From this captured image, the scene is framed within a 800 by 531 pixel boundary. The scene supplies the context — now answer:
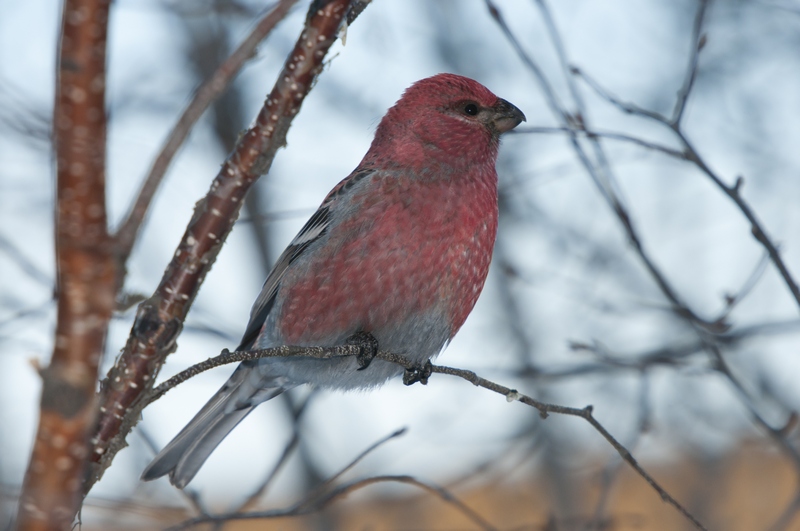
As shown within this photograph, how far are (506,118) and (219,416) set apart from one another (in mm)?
1776

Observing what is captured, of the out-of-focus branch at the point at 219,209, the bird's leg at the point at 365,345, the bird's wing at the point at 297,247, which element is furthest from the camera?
the bird's wing at the point at 297,247

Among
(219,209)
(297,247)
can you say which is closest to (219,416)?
(297,247)

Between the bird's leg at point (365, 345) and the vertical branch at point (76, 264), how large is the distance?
5.51 feet

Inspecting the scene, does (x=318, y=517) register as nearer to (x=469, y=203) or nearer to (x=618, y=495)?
(x=469, y=203)

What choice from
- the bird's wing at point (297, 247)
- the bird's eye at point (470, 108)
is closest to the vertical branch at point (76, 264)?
the bird's wing at point (297, 247)

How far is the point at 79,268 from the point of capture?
124 cm

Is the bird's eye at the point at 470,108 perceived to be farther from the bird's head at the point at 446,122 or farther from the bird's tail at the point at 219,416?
the bird's tail at the point at 219,416

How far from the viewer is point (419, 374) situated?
3.13 meters

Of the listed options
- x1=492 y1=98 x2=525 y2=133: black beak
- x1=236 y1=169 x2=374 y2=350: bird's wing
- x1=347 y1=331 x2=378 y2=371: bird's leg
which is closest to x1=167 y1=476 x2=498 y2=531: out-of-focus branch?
x1=347 y1=331 x2=378 y2=371: bird's leg

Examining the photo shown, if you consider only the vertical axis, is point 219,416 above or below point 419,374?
below

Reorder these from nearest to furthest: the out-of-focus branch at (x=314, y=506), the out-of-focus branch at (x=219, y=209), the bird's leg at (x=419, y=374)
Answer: the out-of-focus branch at (x=219, y=209) → the out-of-focus branch at (x=314, y=506) → the bird's leg at (x=419, y=374)

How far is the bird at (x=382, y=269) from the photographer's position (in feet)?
9.73

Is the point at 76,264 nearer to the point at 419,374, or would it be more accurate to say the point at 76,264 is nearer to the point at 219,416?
the point at 419,374

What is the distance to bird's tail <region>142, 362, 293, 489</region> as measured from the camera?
3.14 metres
